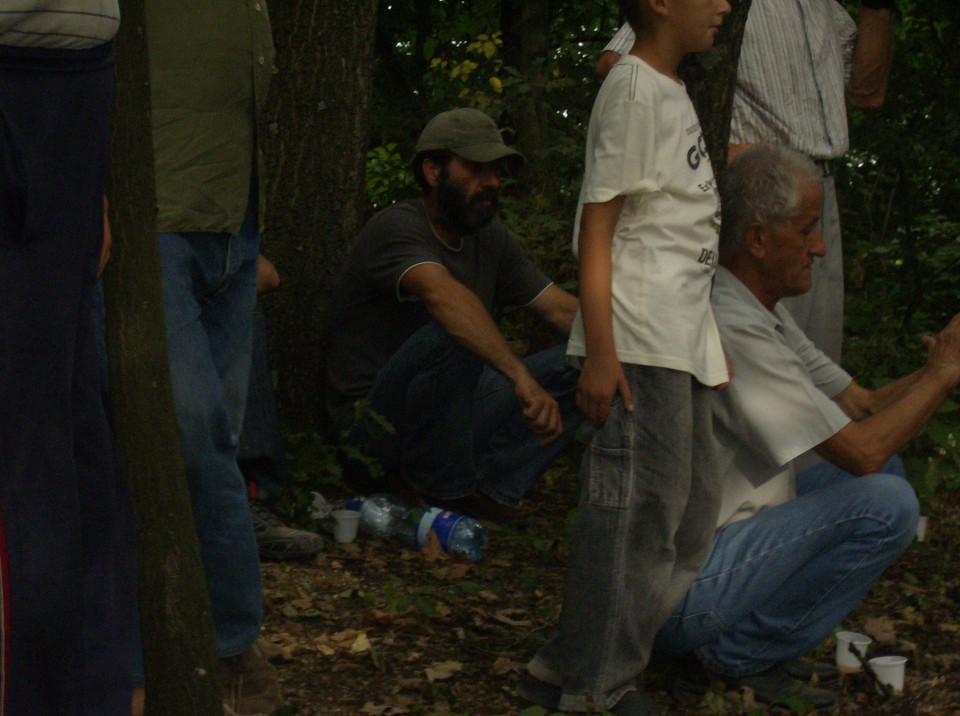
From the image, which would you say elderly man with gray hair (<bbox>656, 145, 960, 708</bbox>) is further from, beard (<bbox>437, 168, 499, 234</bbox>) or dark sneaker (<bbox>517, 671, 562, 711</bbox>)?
beard (<bbox>437, 168, 499, 234</bbox>)

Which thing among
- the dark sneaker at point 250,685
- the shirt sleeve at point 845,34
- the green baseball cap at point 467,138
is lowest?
the dark sneaker at point 250,685

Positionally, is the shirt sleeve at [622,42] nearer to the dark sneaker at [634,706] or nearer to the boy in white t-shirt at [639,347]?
the boy in white t-shirt at [639,347]

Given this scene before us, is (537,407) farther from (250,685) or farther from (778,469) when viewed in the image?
(250,685)

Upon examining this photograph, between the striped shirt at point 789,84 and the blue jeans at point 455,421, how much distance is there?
1094mm

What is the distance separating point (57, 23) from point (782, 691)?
2515 mm

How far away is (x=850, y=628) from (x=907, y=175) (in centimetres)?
384

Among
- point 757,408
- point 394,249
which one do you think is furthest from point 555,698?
point 394,249

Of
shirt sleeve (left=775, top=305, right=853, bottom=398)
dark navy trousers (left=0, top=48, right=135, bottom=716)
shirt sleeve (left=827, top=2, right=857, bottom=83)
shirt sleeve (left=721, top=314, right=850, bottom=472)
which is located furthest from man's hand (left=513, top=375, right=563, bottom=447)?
dark navy trousers (left=0, top=48, right=135, bottom=716)

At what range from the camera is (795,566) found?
346cm

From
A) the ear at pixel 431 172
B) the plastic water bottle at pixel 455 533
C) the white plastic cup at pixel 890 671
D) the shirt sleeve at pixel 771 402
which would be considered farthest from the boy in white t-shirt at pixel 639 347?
the ear at pixel 431 172

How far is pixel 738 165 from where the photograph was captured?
3582mm

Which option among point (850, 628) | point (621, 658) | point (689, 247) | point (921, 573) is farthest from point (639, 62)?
point (921, 573)

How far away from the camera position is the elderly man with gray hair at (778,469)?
339 centimetres

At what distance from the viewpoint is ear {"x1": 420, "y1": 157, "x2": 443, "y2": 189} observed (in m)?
5.08
